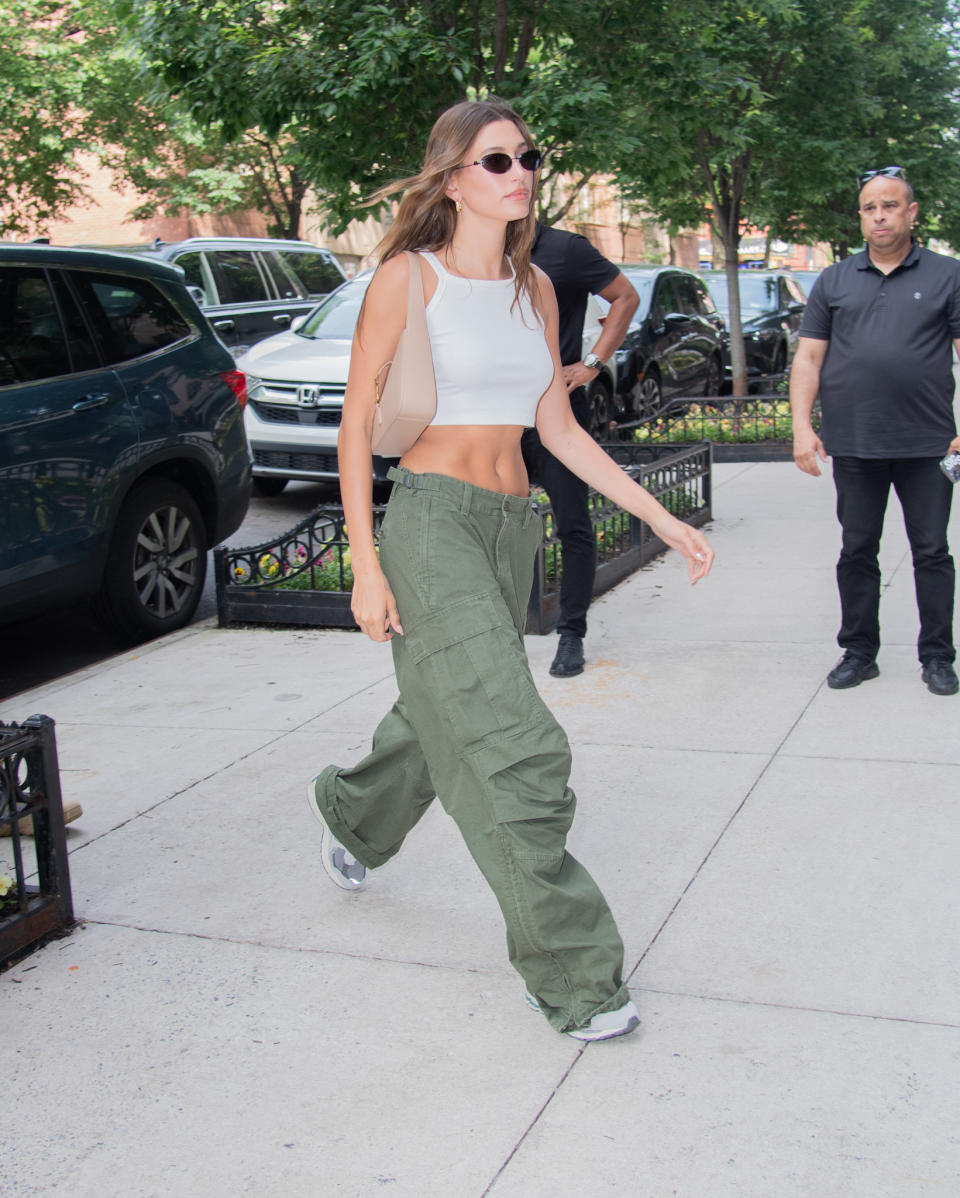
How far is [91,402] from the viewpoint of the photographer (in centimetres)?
633

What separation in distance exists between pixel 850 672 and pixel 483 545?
287 centimetres

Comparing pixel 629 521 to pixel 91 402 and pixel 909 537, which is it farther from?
pixel 91 402

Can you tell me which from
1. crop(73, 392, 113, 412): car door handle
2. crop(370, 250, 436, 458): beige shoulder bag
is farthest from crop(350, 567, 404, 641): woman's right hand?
crop(73, 392, 113, 412): car door handle

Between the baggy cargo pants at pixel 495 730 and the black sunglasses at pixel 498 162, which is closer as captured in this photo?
the baggy cargo pants at pixel 495 730

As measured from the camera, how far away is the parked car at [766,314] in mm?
18906

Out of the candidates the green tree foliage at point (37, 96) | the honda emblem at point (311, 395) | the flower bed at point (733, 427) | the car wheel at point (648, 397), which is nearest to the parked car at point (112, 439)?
the honda emblem at point (311, 395)

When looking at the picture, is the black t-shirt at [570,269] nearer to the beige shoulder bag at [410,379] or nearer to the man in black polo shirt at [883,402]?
the man in black polo shirt at [883,402]

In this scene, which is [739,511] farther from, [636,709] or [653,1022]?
[653,1022]

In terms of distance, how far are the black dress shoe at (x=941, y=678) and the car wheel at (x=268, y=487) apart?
7.14 m

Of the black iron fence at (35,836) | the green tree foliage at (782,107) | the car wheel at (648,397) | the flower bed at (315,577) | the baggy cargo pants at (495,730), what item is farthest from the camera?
the car wheel at (648,397)

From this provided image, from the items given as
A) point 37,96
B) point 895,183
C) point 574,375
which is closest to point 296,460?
point 574,375

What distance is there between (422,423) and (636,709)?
8.55 ft

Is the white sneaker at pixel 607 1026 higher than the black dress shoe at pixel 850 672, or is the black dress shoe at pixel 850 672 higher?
the black dress shoe at pixel 850 672

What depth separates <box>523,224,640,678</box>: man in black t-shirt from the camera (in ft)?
18.2
